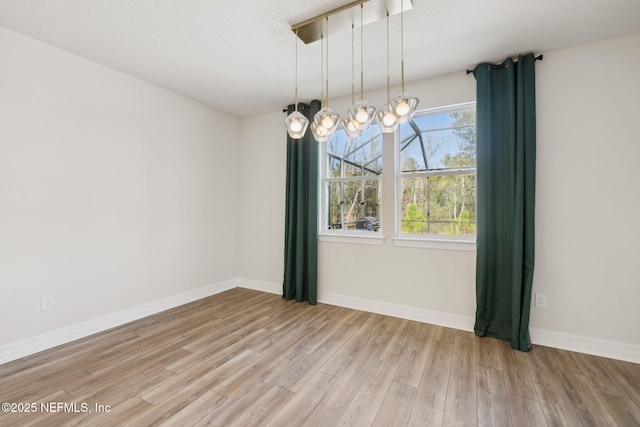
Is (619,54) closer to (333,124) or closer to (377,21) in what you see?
(377,21)

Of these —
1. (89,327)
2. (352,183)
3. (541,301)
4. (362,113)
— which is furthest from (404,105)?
(89,327)

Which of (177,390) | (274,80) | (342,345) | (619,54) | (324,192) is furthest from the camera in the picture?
(324,192)

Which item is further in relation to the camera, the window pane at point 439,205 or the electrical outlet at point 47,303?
the window pane at point 439,205

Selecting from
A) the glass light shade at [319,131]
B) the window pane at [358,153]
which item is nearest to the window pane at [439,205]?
the window pane at [358,153]

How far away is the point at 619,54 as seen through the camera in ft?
7.90

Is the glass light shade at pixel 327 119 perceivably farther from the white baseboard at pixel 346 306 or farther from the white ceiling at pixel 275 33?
the white baseboard at pixel 346 306

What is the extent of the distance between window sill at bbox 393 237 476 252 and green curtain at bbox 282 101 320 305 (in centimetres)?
115

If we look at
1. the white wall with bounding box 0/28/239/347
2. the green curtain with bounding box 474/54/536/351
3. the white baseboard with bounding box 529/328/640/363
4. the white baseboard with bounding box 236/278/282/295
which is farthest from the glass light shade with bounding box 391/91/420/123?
the white baseboard with bounding box 236/278/282/295

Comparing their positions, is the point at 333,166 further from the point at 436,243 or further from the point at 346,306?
the point at 346,306

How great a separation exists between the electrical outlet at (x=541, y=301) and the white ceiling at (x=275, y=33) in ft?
7.21

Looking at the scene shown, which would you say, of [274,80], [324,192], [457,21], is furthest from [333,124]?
[324,192]

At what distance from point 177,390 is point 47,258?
5.92ft

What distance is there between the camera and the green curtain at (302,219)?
3.75 meters

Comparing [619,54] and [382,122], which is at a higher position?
[619,54]
